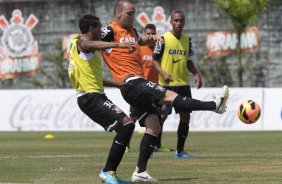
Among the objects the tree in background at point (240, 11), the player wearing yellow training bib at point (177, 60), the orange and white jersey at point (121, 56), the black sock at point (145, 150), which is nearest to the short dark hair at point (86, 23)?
the orange and white jersey at point (121, 56)

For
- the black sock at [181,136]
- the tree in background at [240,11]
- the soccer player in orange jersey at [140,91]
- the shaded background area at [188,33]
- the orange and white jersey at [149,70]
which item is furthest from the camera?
the shaded background area at [188,33]

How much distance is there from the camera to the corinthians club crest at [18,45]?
147ft

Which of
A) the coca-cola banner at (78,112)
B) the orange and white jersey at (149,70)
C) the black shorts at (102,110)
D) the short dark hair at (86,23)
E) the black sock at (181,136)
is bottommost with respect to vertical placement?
the coca-cola banner at (78,112)

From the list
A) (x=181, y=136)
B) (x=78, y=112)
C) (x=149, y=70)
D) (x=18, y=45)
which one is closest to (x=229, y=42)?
(x=18, y=45)

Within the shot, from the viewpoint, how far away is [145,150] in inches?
435

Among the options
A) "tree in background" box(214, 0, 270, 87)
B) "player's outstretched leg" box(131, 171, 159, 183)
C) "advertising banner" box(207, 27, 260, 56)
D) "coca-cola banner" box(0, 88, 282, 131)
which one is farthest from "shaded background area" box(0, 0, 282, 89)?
"player's outstretched leg" box(131, 171, 159, 183)

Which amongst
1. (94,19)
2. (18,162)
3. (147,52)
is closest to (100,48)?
(94,19)

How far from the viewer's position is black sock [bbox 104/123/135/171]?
10461 mm

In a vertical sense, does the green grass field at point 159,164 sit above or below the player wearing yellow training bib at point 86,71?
below

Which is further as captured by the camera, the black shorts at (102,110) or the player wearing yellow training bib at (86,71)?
the player wearing yellow training bib at (86,71)

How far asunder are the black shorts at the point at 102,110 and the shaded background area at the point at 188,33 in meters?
32.6

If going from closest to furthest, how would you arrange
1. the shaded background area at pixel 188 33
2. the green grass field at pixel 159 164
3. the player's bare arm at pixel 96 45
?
the player's bare arm at pixel 96 45
the green grass field at pixel 159 164
the shaded background area at pixel 188 33

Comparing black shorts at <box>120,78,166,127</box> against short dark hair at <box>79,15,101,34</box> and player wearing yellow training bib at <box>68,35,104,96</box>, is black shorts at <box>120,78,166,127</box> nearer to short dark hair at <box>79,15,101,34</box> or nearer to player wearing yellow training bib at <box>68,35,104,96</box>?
player wearing yellow training bib at <box>68,35,104,96</box>

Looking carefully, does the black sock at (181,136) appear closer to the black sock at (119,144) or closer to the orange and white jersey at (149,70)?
the orange and white jersey at (149,70)
